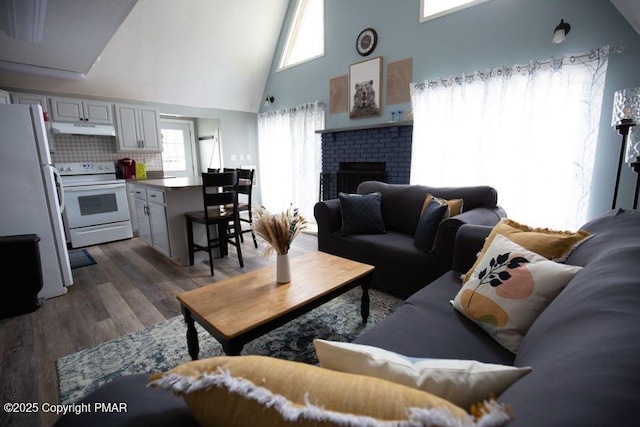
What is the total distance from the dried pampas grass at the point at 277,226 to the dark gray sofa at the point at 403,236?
41.1 inches

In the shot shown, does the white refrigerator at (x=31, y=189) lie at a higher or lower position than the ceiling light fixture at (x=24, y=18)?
lower

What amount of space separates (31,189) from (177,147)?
3.90 metres

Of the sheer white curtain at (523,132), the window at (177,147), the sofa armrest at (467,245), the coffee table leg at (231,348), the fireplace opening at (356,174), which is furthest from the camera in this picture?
the window at (177,147)

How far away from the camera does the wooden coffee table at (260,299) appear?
51.3 inches

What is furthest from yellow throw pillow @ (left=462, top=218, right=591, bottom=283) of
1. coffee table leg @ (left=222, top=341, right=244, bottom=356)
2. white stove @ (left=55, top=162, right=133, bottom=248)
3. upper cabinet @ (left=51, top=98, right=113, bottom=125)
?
upper cabinet @ (left=51, top=98, right=113, bottom=125)

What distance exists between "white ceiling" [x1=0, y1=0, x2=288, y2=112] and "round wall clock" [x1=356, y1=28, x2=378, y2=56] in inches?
75.3

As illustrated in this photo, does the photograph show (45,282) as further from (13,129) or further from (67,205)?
(67,205)

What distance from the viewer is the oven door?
154 inches

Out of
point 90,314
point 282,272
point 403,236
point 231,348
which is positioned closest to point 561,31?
point 403,236

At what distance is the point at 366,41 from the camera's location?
13.6 feet

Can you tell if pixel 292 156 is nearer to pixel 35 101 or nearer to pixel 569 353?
pixel 35 101

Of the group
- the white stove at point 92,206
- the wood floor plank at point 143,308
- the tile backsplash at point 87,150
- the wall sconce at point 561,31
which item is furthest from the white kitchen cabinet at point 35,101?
the wall sconce at point 561,31

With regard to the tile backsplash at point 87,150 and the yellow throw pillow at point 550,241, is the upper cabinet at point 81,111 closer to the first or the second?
the tile backsplash at point 87,150

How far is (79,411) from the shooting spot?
2.02 ft
